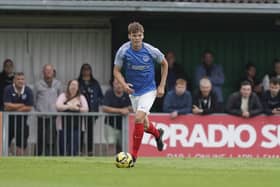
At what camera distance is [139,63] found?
585 inches

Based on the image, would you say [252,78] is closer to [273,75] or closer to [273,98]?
[273,75]

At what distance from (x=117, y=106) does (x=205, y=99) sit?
1.83m

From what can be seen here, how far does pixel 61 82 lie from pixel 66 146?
3.32 metres

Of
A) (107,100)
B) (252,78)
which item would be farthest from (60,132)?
(252,78)

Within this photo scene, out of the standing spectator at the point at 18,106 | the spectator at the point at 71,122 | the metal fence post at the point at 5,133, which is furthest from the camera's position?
the spectator at the point at 71,122

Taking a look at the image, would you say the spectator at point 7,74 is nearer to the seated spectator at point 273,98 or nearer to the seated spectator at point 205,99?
the seated spectator at point 205,99

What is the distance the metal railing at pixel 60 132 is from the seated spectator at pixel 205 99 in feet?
5.33

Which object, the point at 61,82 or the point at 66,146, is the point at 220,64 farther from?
the point at 66,146

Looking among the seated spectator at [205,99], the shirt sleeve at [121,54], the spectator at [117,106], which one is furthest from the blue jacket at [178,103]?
the shirt sleeve at [121,54]

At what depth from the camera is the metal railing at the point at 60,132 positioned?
20.3m

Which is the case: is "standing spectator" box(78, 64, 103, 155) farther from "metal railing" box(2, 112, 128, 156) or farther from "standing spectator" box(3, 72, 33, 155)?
"standing spectator" box(3, 72, 33, 155)

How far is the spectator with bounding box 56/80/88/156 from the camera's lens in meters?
20.4

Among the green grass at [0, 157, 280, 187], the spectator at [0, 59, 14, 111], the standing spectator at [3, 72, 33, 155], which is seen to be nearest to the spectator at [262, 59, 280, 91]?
the standing spectator at [3, 72, 33, 155]

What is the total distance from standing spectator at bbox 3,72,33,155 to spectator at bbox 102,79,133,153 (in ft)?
5.17
